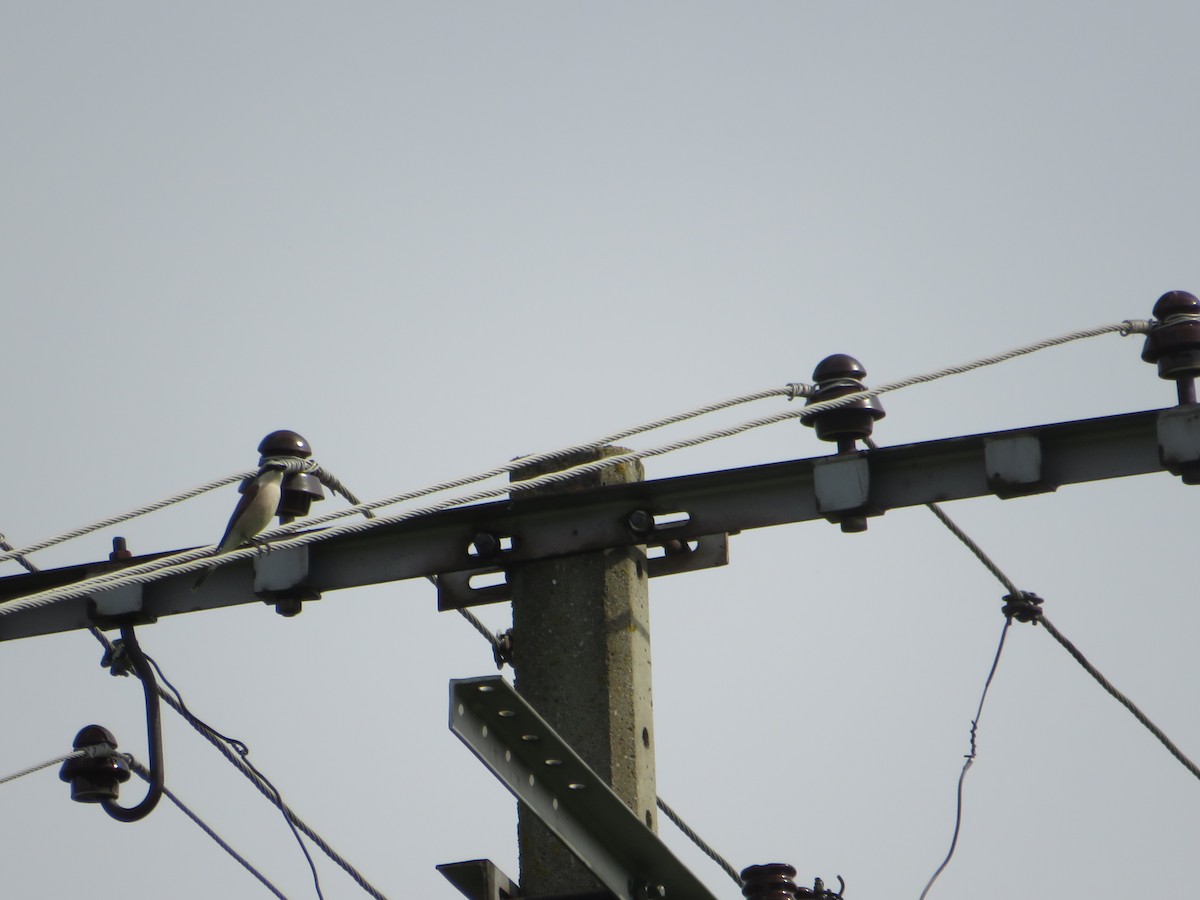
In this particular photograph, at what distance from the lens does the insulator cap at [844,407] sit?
510 centimetres

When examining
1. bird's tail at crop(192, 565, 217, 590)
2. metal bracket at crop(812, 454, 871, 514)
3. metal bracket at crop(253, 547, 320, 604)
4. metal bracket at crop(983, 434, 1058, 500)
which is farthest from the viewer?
bird's tail at crop(192, 565, 217, 590)

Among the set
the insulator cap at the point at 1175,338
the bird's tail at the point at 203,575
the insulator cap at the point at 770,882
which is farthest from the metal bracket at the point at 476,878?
the insulator cap at the point at 1175,338

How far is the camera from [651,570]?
17.6 feet

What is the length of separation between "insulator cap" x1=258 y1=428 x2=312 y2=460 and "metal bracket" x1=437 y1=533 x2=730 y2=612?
66 centimetres

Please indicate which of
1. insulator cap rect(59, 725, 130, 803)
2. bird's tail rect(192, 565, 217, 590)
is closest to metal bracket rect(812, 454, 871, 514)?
bird's tail rect(192, 565, 217, 590)

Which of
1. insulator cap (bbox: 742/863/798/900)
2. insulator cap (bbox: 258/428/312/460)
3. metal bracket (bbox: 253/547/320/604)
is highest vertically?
insulator cap (bbox: 258/428/312/460)

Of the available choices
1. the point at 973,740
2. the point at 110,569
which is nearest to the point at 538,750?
the point at 110,569

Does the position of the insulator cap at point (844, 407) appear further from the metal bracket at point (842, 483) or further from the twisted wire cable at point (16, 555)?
the twisted wire cable at point (16, 555)

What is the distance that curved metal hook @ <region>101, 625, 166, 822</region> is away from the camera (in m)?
5.32

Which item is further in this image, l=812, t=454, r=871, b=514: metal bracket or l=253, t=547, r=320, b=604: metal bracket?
l=253, t=547, r=320, b=604: metal bracket

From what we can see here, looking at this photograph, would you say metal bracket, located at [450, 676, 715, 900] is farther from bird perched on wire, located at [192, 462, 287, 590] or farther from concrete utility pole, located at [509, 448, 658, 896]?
bird perched on wire, located at [192, 462, 287, 590]

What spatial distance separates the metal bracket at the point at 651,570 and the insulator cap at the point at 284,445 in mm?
660

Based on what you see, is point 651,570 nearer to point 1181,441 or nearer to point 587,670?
point 587,670

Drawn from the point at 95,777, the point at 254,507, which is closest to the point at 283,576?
the point at 254,507
